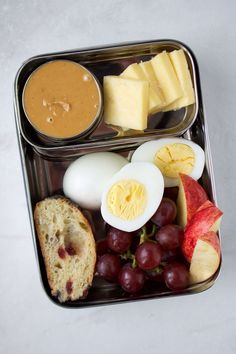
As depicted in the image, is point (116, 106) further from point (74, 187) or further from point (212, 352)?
point (212, 352)

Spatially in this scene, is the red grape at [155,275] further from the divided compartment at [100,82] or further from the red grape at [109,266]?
the divided compartment at [100,82]

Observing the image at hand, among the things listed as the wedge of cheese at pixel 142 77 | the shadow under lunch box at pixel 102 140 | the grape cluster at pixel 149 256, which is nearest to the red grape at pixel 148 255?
the grape cluster at pixel 149 256

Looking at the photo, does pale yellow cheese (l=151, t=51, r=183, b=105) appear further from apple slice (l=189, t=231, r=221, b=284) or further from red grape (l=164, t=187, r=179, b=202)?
apple slice (l=189, t=231, r=221, b=284)

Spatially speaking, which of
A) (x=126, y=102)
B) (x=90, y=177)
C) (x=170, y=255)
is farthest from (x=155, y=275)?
(x=126, y=102)

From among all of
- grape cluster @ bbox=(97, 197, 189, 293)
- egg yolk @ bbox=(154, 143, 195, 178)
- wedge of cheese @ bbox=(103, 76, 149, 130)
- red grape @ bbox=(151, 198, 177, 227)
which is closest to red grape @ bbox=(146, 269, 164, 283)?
grape cluster @ bbox=(97, 197, 189, 293)

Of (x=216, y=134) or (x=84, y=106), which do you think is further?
(x=216, y=134)

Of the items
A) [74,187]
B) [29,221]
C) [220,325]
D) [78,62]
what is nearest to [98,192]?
[74,187]
